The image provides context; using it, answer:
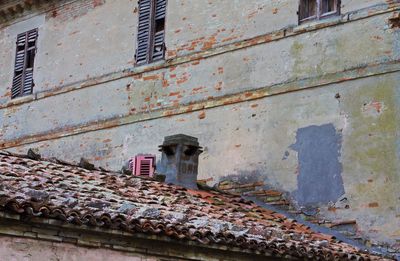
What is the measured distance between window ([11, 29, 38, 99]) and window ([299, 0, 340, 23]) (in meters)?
7.39

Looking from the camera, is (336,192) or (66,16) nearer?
(336,192)

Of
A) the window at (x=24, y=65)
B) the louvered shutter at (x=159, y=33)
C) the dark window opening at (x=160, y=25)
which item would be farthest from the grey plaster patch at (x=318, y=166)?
the window at (x=24, y=65)

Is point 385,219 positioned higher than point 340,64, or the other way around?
point 340,64

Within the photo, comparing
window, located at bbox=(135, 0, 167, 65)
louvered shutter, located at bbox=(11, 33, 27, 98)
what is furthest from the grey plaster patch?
louvered shutter, located at bbox=(11, 33, 27, 98)

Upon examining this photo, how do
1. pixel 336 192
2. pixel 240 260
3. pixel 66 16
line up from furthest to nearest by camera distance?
pixel 66 16 → pixel 336 192 → pixel 240 260

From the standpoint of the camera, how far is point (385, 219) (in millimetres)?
11656

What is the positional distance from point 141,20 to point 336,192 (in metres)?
5.96

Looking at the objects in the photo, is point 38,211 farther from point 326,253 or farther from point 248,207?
point 248,207

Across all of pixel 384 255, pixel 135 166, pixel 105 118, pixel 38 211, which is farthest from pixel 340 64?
pixel 38 211

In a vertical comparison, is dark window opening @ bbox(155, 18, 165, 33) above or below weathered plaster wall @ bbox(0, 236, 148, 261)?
above

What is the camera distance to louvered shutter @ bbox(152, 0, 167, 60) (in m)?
15.6

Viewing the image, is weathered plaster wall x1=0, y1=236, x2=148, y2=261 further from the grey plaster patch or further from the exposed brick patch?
the exposed brick patch

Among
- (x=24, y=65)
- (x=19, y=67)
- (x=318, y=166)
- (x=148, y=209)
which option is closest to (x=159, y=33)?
(x=24, y=65)

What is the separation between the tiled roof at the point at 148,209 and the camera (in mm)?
8453
